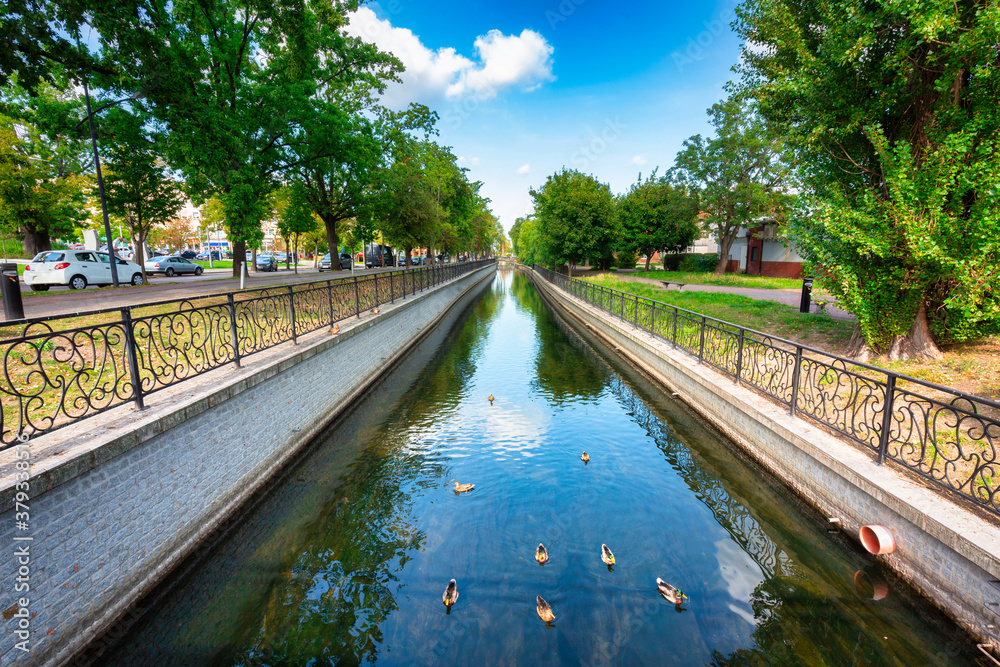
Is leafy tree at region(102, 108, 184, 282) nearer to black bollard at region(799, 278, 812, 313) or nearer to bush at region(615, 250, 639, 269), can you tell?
black bollard at region(799, 278, 812, 313)

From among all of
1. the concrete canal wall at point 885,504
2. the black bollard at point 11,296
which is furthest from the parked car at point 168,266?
the concrete canal wall at point 885,504

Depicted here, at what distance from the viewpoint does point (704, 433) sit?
8.14 m

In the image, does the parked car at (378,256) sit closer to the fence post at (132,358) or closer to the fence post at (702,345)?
the fence post at (702,345)

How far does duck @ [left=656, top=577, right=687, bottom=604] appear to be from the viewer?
164 inches

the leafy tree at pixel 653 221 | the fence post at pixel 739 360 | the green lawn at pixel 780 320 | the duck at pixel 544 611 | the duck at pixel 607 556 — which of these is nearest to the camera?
the duck at pixel 544 611

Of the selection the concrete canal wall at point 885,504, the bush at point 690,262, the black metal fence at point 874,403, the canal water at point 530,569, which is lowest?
the canal water at point 530,569

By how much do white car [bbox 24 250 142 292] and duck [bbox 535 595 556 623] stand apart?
857 inches

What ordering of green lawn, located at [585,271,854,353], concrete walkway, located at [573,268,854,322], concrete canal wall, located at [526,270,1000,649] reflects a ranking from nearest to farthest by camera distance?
1. concrete canal wall, located at [526,270,1000,649]
2. green lawn, located at [585,271,854,353]
3. concrete walkway, located at [573,268,854,322]

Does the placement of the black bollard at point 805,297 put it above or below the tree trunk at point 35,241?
below

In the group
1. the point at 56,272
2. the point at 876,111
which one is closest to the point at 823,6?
the point at 876,111

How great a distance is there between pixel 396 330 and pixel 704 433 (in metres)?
10.2

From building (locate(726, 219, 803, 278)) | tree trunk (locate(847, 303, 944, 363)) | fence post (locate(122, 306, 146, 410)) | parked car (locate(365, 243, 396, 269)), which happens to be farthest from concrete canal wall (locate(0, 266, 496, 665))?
parked car (locate(365, 243, 396, 269))

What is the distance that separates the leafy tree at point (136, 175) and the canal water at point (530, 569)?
1325cm

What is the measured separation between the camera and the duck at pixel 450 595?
420 centimetres
